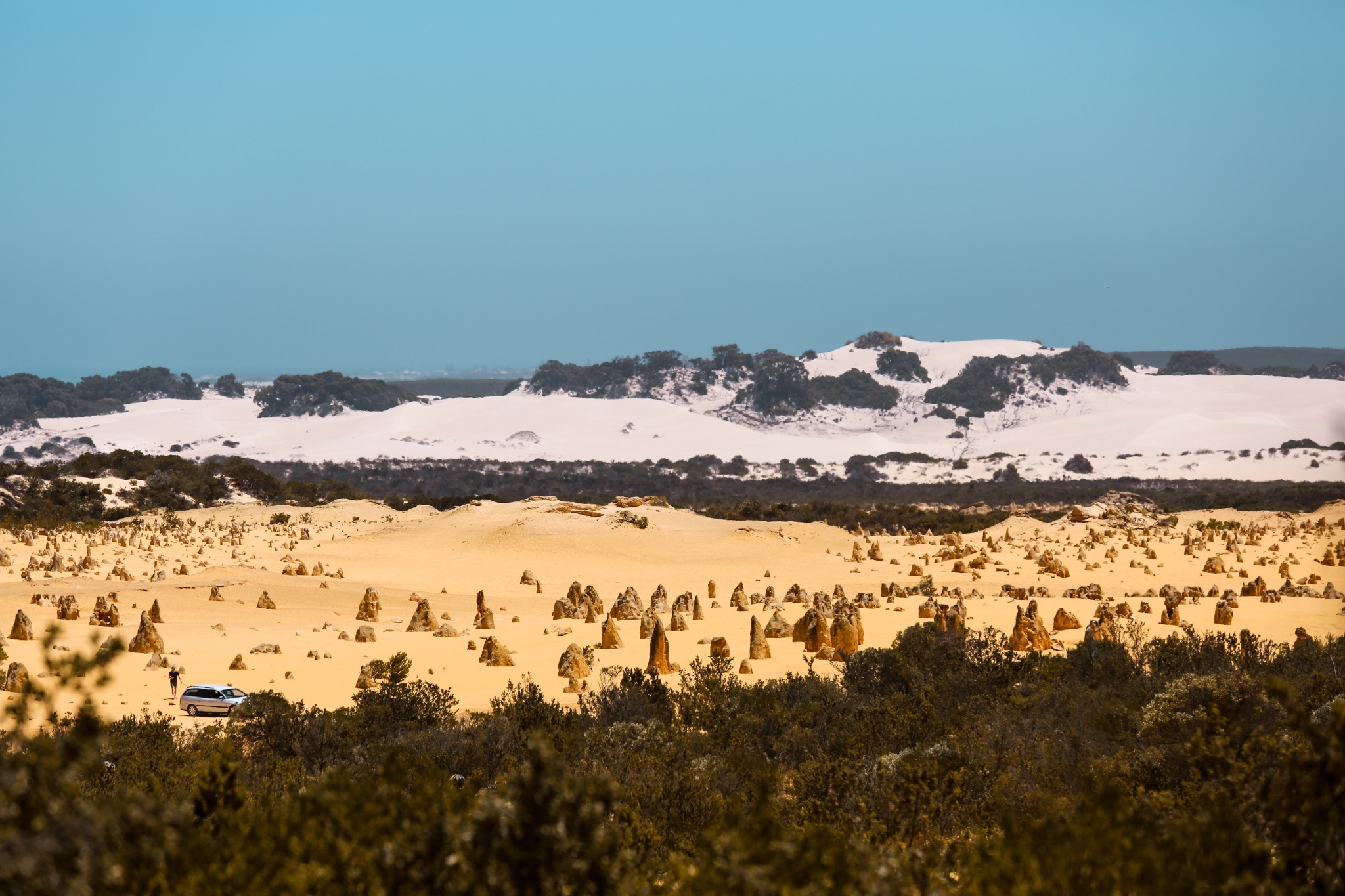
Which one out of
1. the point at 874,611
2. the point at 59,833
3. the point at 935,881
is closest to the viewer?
the point at 59,833

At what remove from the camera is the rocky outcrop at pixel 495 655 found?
17.0 metres

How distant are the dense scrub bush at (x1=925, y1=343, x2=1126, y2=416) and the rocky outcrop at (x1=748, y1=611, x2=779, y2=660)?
3144 inches

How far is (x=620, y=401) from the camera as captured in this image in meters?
98.4

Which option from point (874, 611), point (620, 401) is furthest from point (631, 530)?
point (620, 401)

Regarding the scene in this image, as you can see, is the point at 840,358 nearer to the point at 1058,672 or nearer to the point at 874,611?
the point at 874,611

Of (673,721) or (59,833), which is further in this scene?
(673,721)

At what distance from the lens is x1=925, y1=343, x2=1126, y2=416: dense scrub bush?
9619 cm

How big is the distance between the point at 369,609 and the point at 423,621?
6.56 feet

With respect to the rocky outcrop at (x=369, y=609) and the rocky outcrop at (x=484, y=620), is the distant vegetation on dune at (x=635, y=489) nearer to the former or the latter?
the rocky outcrop at (x=369, y=609)

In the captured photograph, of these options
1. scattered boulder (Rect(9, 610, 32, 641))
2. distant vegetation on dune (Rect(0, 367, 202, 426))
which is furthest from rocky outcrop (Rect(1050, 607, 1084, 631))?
distant vegetation on dune (Rect(0, 367, 202, 426))

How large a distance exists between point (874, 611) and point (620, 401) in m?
77.0

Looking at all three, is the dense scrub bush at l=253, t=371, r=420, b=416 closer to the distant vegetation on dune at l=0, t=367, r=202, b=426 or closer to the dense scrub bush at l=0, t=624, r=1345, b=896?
the distant vegetation on dune at l=0, t=367, r=202, b=426

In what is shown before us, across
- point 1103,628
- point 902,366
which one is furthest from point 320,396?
point 1103,628

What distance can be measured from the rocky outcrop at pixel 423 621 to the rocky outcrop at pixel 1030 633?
400 inches
